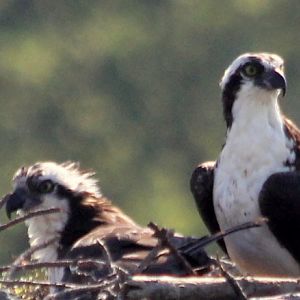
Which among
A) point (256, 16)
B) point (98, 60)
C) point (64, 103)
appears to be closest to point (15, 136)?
point (64, 103)

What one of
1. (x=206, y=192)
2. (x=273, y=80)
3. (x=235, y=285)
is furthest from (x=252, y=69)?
(x=235, y=285)

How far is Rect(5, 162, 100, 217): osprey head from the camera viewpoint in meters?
11.9

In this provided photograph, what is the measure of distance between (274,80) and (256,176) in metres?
0.59

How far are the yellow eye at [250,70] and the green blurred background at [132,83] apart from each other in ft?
81.5

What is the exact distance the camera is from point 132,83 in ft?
148

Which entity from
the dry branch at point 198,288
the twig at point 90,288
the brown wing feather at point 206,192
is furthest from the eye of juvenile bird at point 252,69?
the twig at point 90,288

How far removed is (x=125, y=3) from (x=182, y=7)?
1613 millimetres

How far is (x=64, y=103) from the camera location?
4391 cm

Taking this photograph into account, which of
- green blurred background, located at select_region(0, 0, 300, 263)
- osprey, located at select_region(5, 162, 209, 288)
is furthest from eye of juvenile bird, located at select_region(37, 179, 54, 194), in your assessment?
green blurred background, located at select_region(0, 0, 300, 263)

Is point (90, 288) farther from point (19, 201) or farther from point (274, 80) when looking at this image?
point (19, 201)

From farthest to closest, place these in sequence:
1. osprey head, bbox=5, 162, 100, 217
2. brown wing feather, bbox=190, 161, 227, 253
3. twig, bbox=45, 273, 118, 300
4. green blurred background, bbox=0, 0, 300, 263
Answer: green blurred background, bbox=0, 0, 300, 263
osprey head, bbox=5, 162, 100, 217
brown wing feather, bbox=190, 161, 227, 253
twig, bbox=45, 273, 118, 300

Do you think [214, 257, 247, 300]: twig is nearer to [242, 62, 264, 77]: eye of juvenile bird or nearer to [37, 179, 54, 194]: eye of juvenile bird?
[242, 62, 264, 77]: eye of juvenile bird

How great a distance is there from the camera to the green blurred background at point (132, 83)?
39938 millimetres

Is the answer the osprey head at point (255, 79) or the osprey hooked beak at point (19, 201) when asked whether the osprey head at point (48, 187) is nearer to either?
the osprey hooked beak at point (19, 201)
